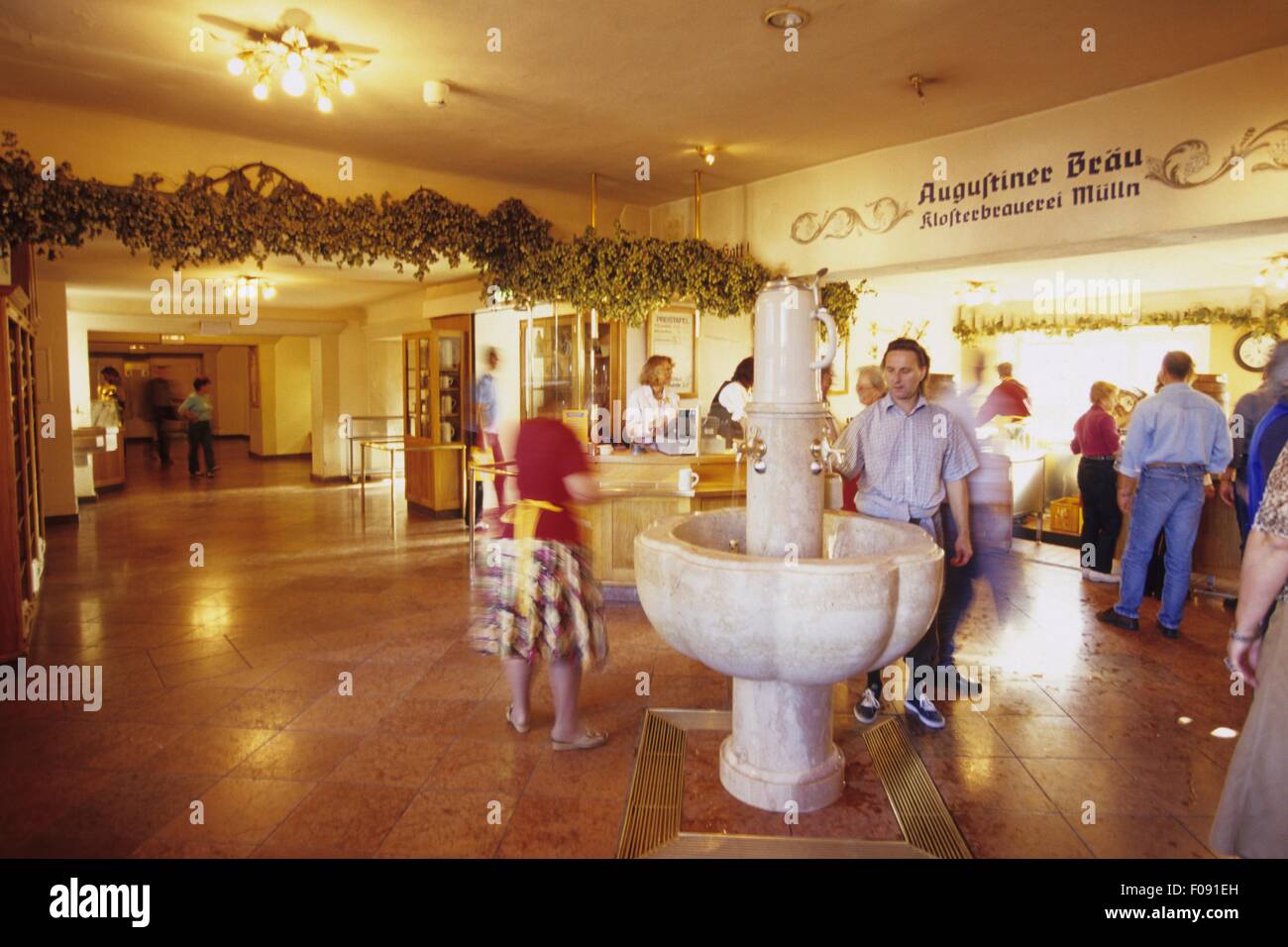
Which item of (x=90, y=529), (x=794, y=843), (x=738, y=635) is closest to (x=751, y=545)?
(x=738, y=635)

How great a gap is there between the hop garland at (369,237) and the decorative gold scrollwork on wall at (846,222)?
47cm

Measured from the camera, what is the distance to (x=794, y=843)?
2.63m

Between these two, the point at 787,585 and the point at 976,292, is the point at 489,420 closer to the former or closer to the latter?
the point at 787,585

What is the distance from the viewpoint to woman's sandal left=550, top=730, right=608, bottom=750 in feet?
11.0

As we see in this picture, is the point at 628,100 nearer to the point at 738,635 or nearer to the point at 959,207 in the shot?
the point at 959,207

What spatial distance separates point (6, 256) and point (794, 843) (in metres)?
5.34

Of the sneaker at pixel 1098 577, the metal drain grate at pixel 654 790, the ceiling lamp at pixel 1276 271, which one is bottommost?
the metal drain grate at pixel 654 790

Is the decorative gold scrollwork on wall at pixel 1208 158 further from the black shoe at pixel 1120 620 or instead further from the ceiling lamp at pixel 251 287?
the ceiling lamp at pixel 251 287

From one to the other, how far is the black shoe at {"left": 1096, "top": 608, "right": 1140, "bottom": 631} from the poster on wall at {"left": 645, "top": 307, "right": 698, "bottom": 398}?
12.4 ft

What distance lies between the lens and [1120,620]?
5090mm

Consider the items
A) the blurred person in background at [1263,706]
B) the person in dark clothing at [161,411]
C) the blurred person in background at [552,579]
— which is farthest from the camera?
the person in dark clothing at [161,411]

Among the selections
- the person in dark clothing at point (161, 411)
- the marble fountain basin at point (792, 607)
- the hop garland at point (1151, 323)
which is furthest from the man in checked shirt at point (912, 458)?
the person in dark clothing at point (161, 411)

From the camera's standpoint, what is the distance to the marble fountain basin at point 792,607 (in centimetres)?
234
